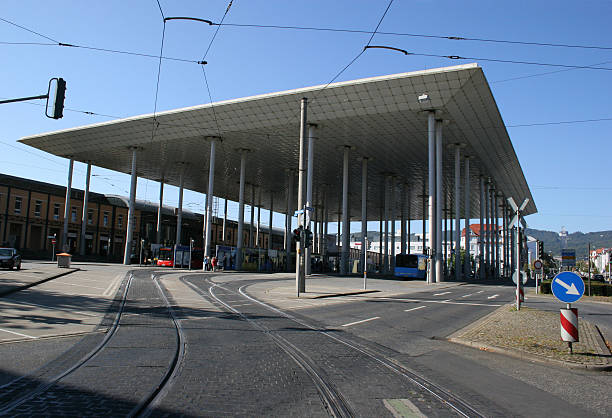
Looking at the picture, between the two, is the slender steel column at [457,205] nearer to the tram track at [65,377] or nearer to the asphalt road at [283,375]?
the asphalt road at [283,375]

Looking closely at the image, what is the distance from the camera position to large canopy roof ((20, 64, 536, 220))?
41.6m

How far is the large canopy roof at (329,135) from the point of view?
41.6 metres

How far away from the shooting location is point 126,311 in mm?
13875

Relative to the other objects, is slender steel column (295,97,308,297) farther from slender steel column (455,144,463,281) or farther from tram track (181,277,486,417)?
slender steel column (455,144,463,281)

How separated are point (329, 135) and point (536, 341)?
42.7m

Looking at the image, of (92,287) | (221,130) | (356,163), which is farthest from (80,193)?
(92,287)

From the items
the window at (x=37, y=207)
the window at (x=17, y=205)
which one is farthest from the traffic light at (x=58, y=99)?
the window at (x=37, y=207)

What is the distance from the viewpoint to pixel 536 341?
1014cm

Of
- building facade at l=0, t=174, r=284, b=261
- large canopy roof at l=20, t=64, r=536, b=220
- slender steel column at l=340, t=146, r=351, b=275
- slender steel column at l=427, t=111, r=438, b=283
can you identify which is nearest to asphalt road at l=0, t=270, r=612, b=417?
slender steel column at l=427, t=111, r=438, b=283

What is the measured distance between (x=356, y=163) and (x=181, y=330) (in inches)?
2148

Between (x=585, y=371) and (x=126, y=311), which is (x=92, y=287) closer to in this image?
(x=126, y=311)

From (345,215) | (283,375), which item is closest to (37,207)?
(345,215)

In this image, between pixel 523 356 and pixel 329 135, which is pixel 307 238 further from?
pixel 329 135

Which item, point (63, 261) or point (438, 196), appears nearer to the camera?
point (63, 261)
